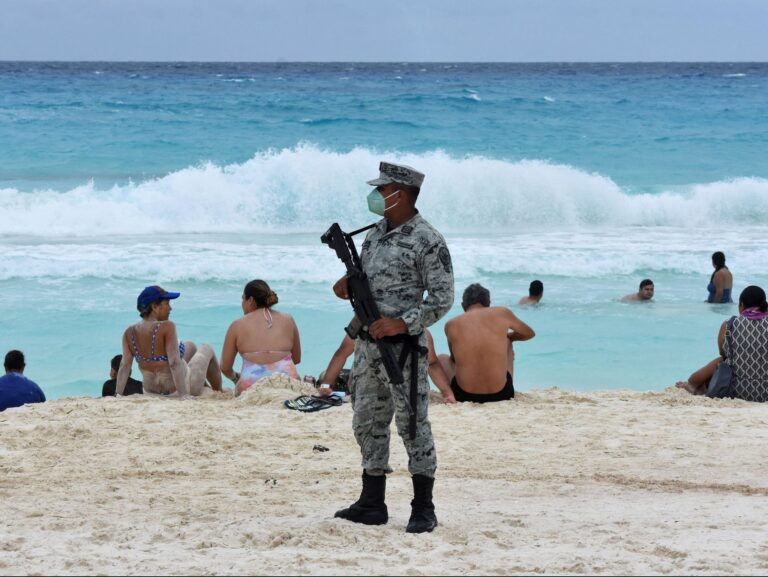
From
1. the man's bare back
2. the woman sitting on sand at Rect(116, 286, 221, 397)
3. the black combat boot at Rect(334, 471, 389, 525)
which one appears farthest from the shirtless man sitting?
the black combat boot at Rect(334, 471, 389, 525)

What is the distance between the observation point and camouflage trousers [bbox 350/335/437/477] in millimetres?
4504

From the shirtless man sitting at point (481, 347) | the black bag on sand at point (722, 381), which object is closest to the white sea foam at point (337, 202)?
the black bag on sand at point (722, 381)

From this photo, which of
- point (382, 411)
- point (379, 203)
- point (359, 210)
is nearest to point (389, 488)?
point (382, 411)

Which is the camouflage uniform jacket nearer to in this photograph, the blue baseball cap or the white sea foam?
the blue baseball cap

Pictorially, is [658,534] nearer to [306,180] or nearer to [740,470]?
[740,470]

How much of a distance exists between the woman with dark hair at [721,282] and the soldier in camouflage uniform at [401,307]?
29.8 feet

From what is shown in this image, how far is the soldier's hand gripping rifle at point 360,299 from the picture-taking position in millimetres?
4402

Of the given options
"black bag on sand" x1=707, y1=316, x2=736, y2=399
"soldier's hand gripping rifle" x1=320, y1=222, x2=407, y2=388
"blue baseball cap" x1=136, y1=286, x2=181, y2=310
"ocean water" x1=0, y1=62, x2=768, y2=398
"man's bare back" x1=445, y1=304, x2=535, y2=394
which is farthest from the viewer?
"ocean water" x1=0, y1=62, x2=768, y2=398

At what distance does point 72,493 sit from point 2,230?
1512 cm

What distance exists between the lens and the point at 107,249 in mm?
17016

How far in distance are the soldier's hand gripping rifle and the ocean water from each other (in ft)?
18.8

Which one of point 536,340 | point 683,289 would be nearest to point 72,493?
point 536,340

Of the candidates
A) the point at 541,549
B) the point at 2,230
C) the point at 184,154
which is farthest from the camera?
the point at 184,154

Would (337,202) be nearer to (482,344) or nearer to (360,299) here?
(482,344)
